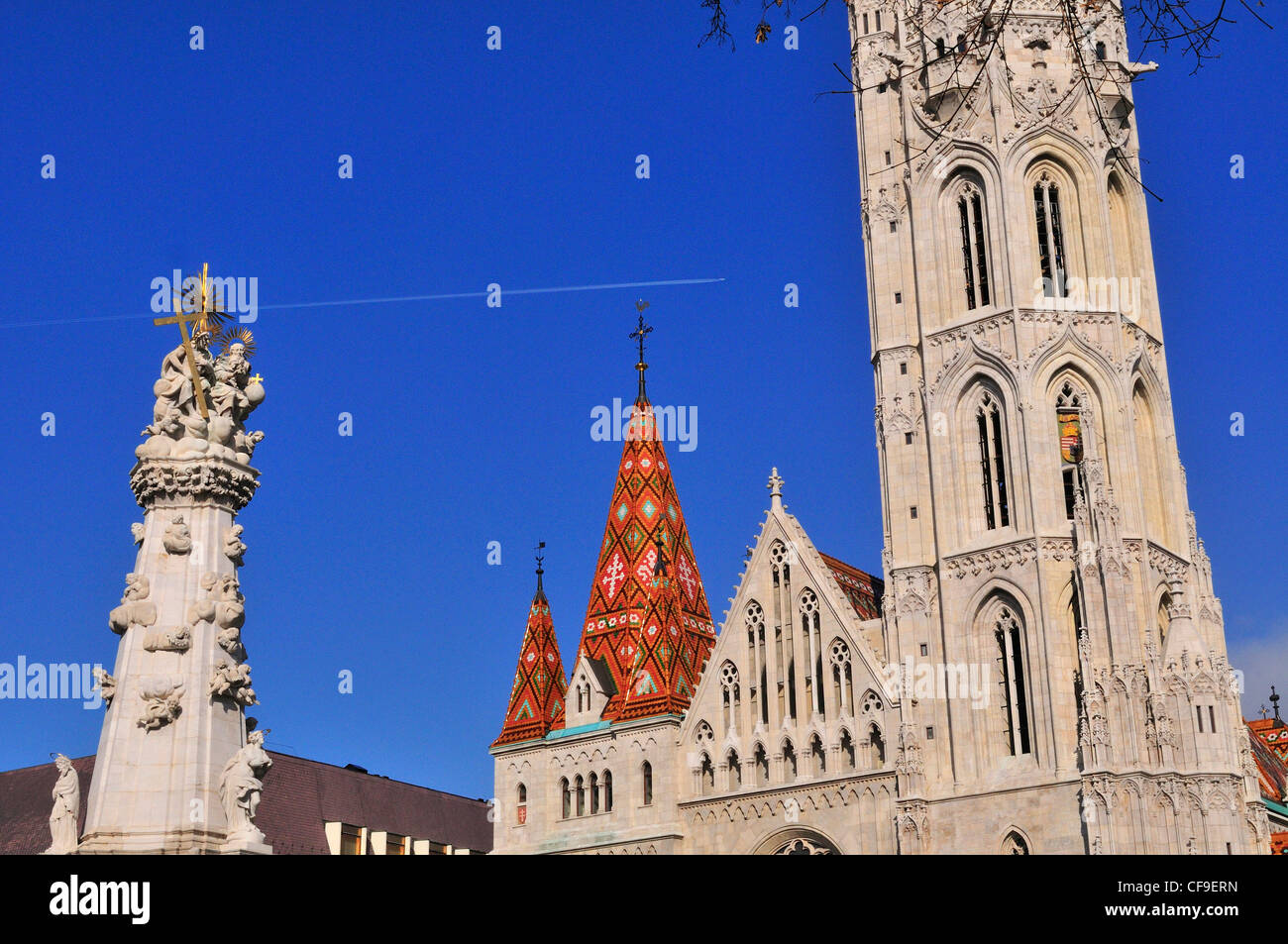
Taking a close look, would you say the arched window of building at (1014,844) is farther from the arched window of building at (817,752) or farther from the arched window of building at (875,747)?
the arched window of building at (817,752)

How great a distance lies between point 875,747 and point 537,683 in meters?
11.7

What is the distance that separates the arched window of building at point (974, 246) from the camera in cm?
→ 4753

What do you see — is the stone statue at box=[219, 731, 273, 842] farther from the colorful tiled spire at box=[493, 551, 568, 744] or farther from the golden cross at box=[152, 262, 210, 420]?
the colorful tiled spire at box=[493, 551, 568, 744]

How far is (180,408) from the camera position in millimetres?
23109

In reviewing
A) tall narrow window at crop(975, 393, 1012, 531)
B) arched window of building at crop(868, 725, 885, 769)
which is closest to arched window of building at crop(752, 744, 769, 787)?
arched window of building at crop(868, 725, 885, 769)

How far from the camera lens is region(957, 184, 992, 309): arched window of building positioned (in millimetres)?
47531

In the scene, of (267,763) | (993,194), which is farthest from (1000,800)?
(267,763)

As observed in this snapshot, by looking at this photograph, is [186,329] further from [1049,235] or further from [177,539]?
[1049,235]

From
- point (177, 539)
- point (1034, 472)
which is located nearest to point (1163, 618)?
point (1034, 472)

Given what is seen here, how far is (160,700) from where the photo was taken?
2166 cm

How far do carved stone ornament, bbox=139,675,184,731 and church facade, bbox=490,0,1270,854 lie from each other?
2491 cm

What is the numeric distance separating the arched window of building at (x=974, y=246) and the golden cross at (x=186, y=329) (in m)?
28.9

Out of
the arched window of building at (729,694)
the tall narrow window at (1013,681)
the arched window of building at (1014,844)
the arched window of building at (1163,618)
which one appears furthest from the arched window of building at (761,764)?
the arched window of building at (1163,618)
